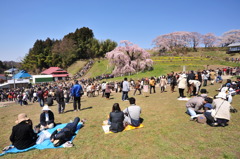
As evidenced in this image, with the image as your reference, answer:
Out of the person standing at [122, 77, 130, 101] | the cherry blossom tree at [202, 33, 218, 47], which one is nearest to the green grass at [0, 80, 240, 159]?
the person standing at [122, 77, 130, 101]

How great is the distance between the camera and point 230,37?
2379 inches

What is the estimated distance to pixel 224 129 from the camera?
484 centimetres

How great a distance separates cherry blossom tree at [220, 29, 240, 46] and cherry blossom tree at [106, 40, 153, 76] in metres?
50.2

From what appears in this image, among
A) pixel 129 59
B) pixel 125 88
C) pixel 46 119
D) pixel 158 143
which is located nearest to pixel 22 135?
pixel 46 119

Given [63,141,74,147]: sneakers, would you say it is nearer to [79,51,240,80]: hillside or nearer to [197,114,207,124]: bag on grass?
[197,114,207,124]: bag on grass

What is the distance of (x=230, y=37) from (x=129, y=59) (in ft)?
179

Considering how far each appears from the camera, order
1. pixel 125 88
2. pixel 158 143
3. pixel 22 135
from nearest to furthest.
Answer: pixel 158 143 → pixel 22 135 → pixel 125 88

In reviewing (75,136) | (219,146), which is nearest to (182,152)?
(219,146)

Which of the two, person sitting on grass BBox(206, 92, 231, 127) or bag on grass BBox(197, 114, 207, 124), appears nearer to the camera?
person sitting on grass BBox(206, 92, 231, 127)

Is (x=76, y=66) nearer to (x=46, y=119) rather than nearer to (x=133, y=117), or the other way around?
(x=46, y=119)

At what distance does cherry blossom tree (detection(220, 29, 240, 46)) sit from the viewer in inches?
2318

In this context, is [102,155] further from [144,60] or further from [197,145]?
[144,60]

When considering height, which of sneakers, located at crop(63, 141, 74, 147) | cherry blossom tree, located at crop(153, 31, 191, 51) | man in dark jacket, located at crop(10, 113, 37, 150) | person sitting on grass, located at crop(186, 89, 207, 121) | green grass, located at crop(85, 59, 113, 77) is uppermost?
cherry blossom tree, located at crop(153, 31, 191, 51)

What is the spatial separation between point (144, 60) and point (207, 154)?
93.6 ft
